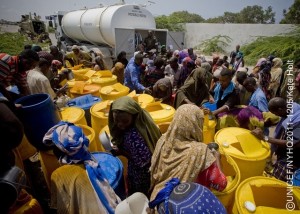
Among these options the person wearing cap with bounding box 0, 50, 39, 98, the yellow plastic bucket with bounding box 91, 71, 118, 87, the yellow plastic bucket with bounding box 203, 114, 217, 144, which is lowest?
the yellow plastic bucket with bounding box 203, 114, 217, 144

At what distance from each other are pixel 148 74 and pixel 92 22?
6520 mm

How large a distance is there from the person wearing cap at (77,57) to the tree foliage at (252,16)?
3618cm

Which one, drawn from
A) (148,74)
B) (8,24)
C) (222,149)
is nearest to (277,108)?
(222,149)

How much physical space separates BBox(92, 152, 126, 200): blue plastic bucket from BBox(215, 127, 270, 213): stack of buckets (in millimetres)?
1109

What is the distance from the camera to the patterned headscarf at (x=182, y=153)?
4.74ft

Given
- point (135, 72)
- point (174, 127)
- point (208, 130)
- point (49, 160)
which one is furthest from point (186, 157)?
point (135, 72)

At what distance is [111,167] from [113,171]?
7 centimetres

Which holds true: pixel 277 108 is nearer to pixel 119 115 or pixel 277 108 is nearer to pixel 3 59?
pixel 119 115

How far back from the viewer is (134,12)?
9.43 m

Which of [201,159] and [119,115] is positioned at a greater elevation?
[119,115]

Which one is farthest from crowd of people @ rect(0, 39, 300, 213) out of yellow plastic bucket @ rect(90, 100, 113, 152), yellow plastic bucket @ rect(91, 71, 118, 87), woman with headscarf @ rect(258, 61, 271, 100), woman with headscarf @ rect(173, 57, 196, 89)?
woman with headscarf @ rect(173, 57, 196, 89)

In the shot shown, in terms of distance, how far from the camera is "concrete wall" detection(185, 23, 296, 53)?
14328mm

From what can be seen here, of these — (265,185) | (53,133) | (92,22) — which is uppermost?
(92,22)

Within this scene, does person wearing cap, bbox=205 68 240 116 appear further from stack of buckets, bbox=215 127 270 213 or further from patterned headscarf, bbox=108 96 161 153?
patterned headscarf, bbox=108 96 161 153
